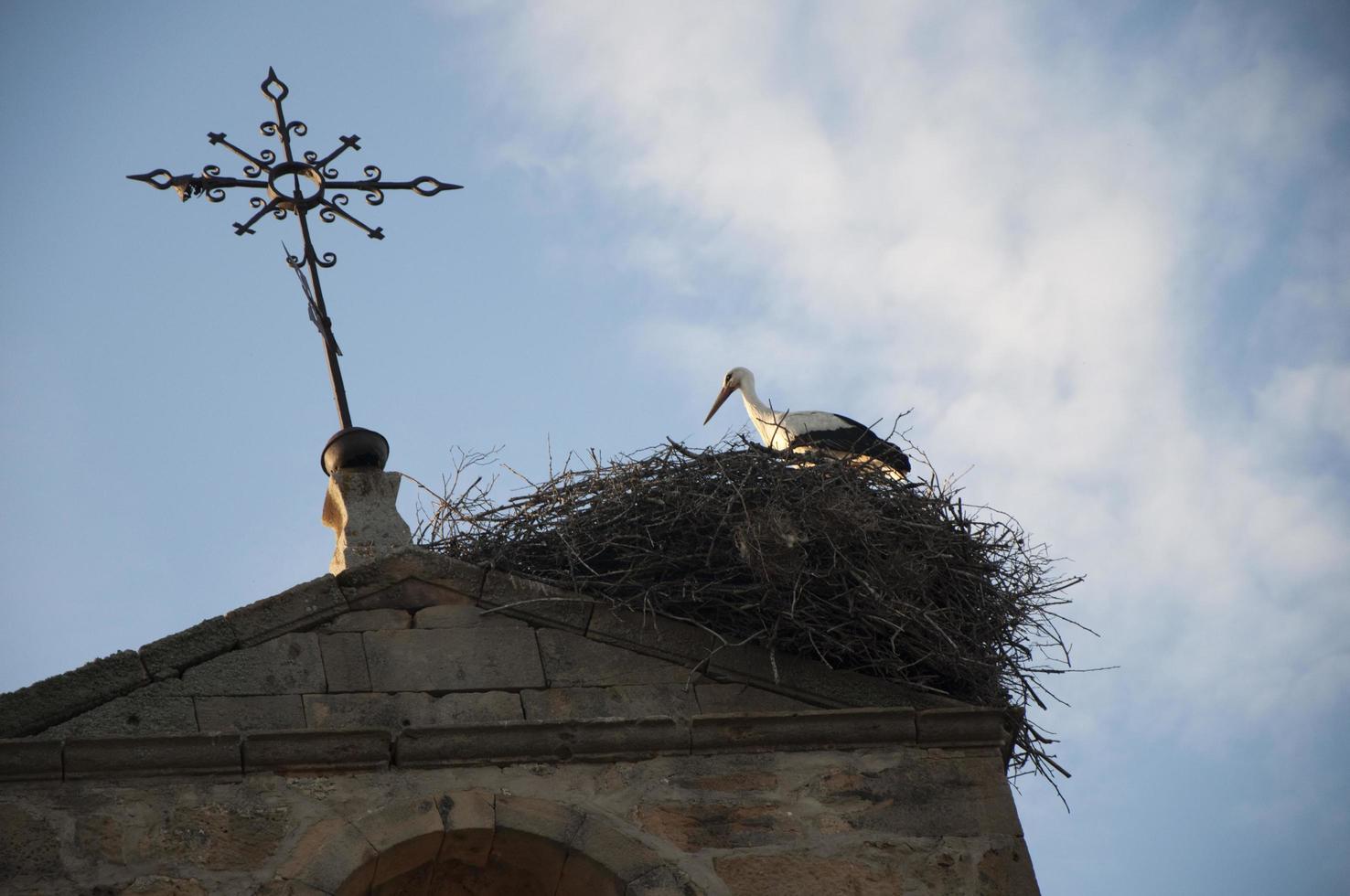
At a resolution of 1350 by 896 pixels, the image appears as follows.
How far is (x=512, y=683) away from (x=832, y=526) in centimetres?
132

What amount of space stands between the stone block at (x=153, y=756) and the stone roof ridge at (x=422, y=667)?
132 mm

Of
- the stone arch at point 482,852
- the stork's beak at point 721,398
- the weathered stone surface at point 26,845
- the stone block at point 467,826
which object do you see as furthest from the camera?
the stork's beak at point 721,398

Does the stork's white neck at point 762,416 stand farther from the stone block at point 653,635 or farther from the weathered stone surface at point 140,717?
the weathered stone surface at point 140,717

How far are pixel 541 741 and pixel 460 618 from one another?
0.62m

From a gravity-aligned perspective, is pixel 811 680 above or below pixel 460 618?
below

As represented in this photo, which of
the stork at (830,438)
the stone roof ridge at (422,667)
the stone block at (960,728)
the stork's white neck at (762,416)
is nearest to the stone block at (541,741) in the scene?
the stone roof ridge at (422,667)

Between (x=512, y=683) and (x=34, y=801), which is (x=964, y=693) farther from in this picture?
(x=34, y=801)

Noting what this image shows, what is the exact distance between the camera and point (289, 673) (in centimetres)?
561

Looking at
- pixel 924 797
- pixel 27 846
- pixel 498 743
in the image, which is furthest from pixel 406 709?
pixel 924 797

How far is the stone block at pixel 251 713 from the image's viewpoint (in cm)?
545

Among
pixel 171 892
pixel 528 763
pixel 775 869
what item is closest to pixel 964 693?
pixel 775 869

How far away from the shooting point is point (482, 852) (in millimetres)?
5277

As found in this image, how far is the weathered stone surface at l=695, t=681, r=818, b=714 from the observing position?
576 centimetres

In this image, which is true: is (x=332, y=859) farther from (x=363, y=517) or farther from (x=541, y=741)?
(x=363, y=517)
